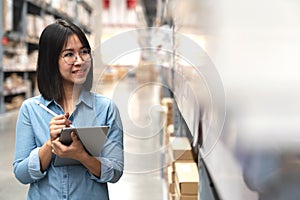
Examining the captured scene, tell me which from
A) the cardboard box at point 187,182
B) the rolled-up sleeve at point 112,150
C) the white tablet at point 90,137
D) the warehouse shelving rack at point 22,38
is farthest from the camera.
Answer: the warehouse shelving rack at point 22,38

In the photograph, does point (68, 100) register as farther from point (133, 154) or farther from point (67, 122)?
point (133, 154)

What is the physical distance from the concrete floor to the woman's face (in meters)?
0.09

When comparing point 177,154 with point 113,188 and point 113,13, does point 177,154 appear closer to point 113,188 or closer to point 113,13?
point 113,188

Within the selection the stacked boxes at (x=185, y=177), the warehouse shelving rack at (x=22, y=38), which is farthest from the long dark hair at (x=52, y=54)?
the warehouse shelving rack at (x=22, y=38)

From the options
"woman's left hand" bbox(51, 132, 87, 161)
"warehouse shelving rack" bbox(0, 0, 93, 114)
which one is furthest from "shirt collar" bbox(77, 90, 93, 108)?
"warehouse shelving rack" bbox(0, 0, 93, 114)

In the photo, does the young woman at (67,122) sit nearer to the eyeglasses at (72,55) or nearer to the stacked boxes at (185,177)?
the eyeglasses at (72,55)

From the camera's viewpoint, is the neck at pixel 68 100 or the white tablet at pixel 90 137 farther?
the neck at pixel 68 100

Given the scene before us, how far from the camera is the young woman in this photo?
44.3 inches

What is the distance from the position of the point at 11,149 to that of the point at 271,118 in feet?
12.3

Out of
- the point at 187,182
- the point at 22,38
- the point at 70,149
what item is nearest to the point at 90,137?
the point at 70,149

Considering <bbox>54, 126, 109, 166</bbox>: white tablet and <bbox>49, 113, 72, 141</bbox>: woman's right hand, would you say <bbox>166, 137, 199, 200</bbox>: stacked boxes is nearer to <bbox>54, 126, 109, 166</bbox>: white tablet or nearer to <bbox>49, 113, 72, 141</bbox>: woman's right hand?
<bbox>54, 126, 109, 166</bbox>: white tablet

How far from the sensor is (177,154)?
1.68m

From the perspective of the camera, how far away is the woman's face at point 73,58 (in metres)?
1.12

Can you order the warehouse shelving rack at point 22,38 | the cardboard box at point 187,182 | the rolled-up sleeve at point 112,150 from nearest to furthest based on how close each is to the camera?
the rolled-up sleeve at point 112,150, the cardboard box at point 187,182, the warehouse shelving rack at point 22,38
